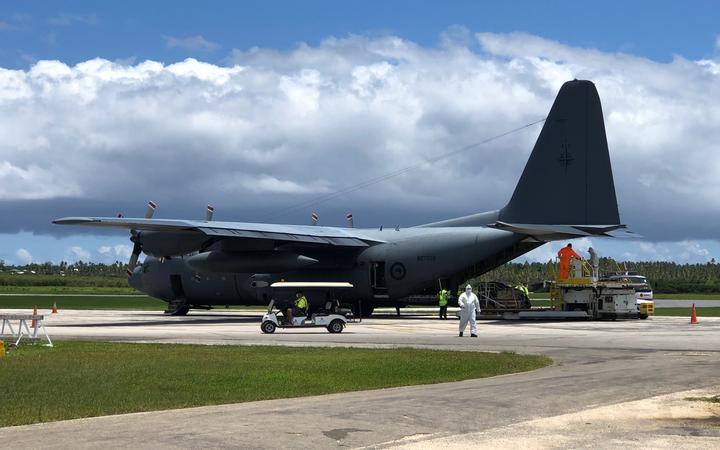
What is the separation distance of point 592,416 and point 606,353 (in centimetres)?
1112

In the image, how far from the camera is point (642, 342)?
27.1 metres

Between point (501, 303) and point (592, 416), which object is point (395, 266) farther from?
point (592, 416)

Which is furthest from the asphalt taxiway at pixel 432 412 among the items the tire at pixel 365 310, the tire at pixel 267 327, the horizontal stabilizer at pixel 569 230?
the tire at pixel 365 310

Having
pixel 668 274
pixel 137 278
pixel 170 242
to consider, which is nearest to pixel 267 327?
pixel 170 242

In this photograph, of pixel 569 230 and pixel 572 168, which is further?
pixel 572 168

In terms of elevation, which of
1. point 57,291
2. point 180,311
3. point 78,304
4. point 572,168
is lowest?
point 180,311

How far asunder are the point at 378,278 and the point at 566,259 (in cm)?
930

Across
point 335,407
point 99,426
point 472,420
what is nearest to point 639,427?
point 472,420

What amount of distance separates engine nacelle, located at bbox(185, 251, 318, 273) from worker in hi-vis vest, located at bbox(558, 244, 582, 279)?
40.5ft

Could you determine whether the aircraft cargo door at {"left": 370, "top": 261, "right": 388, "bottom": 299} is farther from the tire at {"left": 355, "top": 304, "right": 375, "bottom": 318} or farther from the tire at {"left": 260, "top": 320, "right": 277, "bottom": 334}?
the tire at {"left": 260, "top": 320, "right": 277, "bottom": 334}

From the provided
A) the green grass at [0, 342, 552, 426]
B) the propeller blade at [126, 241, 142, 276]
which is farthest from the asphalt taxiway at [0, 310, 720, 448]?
the propeller blade at [126, 241, 142, 276]

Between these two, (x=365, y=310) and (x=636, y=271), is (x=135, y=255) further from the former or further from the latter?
(x=636, y=271)

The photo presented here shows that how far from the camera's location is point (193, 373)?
1884 cm

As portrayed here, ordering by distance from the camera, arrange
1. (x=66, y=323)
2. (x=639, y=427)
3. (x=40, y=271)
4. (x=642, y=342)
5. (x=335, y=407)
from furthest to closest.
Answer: (x=40, y=271) → (x=66, y=323) → (x=642, y=342) → (x=335, y=407) → (x=639, y=427)
